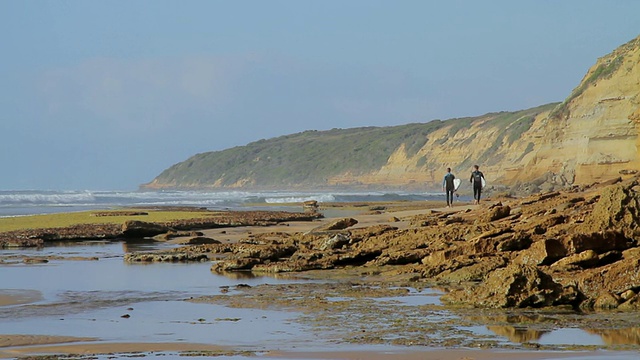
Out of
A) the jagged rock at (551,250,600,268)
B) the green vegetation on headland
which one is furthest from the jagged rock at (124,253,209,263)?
the green vegetation on headland

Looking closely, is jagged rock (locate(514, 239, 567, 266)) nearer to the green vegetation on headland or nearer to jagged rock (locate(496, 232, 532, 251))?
jagged rock (locate(496, 232, 532, 251))

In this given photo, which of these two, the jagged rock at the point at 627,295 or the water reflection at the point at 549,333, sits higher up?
the jagged rock at the point at 627,295

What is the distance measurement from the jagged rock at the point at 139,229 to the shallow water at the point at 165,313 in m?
7.48

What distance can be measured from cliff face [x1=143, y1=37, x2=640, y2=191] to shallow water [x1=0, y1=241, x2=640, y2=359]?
71.8ft

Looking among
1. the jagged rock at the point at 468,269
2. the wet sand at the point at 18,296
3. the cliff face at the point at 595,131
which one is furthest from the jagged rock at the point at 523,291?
the cliff face at the point at 595,131

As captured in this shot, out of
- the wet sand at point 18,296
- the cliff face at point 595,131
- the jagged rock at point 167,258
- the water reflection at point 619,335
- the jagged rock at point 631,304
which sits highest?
the cliff face at point 595,131

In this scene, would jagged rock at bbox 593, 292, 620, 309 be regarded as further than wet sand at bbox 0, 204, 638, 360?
Yes

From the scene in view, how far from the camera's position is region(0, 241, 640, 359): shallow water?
10156mm

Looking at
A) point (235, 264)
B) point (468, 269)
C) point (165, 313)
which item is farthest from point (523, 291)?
point (235, 264)

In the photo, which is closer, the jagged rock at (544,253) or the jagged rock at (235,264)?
the jagged rock at (544,253)

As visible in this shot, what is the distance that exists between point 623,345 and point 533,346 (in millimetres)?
806

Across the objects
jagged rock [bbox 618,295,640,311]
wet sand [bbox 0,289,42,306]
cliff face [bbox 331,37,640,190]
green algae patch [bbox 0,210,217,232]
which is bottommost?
jagged rock [bbox 618,295,640,311]

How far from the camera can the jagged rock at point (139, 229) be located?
27.2 metres

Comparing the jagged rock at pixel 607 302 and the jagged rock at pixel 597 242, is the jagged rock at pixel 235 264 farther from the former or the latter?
the jagged rock at pixel 607 302
